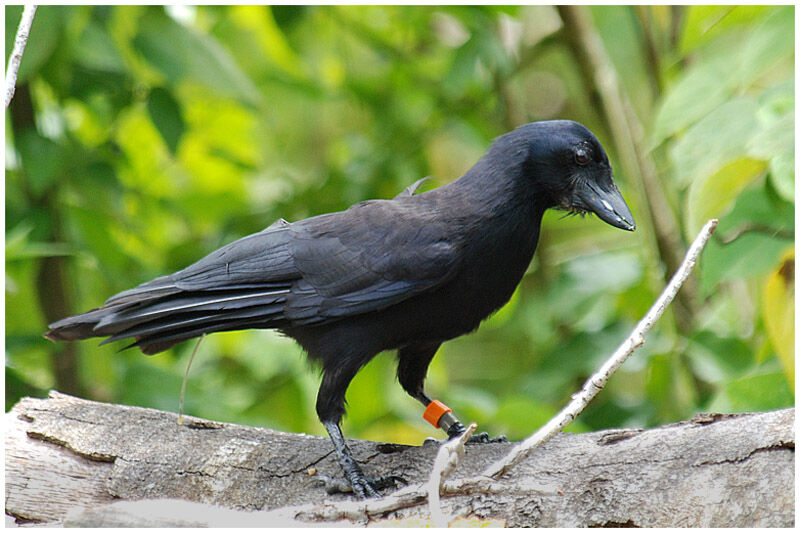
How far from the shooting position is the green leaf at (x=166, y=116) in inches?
151

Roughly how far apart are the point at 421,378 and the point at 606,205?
95 cm

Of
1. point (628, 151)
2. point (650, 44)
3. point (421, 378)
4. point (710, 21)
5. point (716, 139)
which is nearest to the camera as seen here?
point (716, 139)

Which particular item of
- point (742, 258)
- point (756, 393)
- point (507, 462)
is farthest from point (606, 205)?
point (507, 462)

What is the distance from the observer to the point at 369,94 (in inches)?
195

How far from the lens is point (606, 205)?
102 inches

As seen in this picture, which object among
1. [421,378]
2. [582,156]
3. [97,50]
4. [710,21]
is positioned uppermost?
[97,50]

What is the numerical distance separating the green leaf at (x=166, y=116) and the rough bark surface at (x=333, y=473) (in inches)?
55.5

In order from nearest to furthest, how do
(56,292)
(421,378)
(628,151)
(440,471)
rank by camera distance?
(440,471) < (421,378) < (56,292) < (628,151)

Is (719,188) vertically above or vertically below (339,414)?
above

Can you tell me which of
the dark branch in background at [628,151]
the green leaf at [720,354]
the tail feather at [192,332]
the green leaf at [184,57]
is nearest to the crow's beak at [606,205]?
the tail feather at [192,332]

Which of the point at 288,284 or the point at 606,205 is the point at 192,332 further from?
the point at 606,205

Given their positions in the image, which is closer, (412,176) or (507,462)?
(507,462)

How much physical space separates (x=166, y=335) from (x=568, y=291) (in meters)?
2.37

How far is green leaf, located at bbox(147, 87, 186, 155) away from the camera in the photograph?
3825 millimetres
